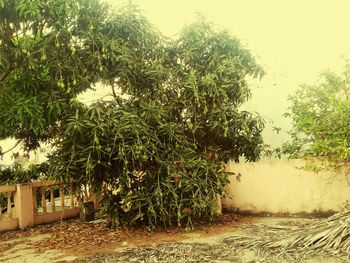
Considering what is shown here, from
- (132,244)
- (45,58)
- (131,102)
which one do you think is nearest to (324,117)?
(131,102)

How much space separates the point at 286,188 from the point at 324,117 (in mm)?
1947

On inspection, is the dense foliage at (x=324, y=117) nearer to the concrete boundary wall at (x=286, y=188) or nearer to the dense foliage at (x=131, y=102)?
the concrete boundary wall at (x=286, y=188)

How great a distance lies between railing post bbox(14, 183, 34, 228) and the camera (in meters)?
8.77

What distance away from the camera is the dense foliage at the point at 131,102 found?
7.00 meters

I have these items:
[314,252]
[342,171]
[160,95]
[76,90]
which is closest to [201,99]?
[160,95]

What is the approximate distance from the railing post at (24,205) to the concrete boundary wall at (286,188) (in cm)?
490

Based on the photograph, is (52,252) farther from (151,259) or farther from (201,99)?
(201,99)

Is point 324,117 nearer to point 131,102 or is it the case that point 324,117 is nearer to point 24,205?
point 131,102

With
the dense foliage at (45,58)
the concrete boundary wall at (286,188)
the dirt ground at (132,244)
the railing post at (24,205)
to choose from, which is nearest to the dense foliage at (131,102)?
the dense foliage at (45,58)

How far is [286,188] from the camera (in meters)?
8.77

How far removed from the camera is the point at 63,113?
7816 mm

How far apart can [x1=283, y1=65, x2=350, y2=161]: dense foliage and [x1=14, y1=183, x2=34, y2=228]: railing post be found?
21.8 ft

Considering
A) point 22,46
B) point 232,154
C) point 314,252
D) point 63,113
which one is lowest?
point 314,252

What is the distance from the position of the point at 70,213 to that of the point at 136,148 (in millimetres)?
4322
